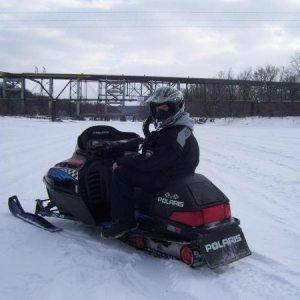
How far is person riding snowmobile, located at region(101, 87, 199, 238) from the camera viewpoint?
4.82 meters

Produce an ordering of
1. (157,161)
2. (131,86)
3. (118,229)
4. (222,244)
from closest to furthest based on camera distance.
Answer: (222,244), (157,161), (118,229), (131,86)

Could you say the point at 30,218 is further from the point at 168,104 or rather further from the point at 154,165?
the point at 168,104

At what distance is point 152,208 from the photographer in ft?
16.3

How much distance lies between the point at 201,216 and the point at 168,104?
1.20 metres

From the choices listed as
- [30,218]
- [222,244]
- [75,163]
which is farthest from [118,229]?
[30,218]

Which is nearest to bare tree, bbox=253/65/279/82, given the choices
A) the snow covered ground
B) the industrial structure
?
the industrial structure

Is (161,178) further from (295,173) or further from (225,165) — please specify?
(225,165)

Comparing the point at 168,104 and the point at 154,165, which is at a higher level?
the point at 168,104

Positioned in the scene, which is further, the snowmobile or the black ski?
the black ski

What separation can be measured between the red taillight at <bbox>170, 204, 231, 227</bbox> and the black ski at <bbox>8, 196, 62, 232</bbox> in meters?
1.78

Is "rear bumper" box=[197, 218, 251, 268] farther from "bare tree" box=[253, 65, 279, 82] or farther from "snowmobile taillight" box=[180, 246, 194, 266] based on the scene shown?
"bare tree" box=[253, 65, 279, 82]

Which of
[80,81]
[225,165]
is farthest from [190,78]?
[225,165]

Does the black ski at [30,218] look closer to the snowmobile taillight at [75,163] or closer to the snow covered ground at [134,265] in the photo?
the snow covered ground at [134,265]

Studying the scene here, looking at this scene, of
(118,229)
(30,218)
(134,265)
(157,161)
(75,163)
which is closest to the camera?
(134,265)
